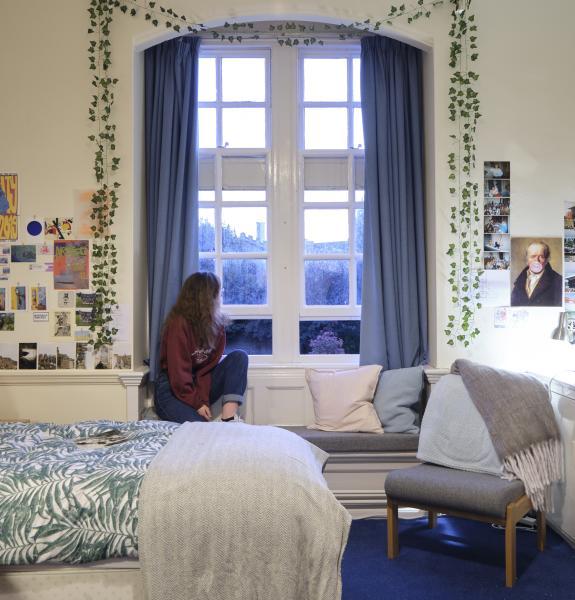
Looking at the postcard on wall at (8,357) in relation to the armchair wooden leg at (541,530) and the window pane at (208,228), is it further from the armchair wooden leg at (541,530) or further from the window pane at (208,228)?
the armchair wooden leg at (541,530)

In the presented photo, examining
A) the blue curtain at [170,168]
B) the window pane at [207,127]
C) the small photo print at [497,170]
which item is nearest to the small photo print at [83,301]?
the blue curtain at [170,168]

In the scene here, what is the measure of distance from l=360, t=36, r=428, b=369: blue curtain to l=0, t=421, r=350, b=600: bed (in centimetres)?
214

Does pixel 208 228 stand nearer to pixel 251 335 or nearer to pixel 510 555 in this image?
pixel 251 335

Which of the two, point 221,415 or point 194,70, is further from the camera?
point 194,70

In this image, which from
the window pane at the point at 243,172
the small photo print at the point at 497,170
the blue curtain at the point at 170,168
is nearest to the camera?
the small photo print at the point at 497,170

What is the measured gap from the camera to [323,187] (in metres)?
4.75

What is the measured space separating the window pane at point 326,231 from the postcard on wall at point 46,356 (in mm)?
1772

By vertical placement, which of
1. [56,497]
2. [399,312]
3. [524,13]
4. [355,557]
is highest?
[524,13]

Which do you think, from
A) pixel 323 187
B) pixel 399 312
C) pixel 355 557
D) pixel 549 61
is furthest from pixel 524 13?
pixel 355 557

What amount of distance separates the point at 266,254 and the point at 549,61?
214cm

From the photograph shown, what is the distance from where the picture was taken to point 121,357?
4195mm

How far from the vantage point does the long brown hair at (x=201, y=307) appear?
420 cm

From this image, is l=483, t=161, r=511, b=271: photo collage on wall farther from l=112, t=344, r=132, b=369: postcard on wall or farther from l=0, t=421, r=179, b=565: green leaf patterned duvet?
l=0, t=421, r=179, b=565: green leaf patterned duvet

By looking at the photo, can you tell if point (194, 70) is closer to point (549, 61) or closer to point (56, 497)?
point (549, 61)
